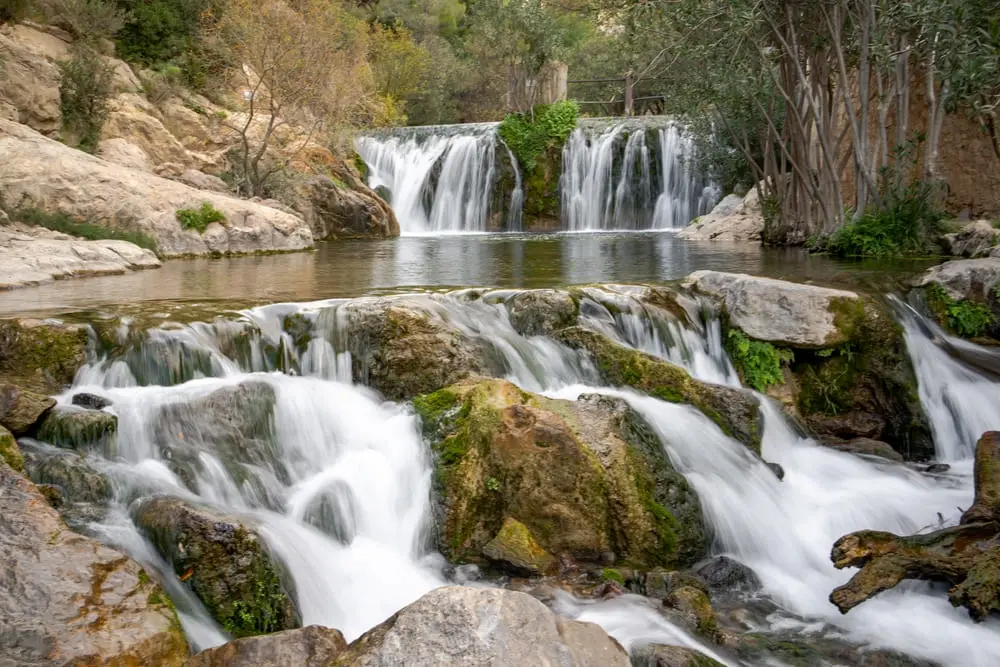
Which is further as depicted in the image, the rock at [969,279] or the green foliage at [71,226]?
the green foliage at [71,226]

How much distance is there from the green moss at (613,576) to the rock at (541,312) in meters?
2.90

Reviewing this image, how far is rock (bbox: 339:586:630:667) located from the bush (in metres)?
17.5

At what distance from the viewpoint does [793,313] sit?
8.27 meters

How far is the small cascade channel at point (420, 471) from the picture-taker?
498cm

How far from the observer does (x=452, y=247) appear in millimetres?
18125

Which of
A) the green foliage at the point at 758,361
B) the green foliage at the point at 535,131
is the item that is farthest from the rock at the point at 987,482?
the green foliage at the point at 535,131

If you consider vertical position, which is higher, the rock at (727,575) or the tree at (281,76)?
the tree at (281,76)

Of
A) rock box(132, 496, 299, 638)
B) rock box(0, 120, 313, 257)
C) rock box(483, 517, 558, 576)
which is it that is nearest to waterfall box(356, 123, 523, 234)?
rock box(0, 120, 313, 257)

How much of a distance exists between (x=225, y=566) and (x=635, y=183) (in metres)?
23.5

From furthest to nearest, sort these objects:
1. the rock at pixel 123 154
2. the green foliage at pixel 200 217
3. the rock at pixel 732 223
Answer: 1. the rock at pixel 732 223
2. the rock at pixel 123 154
3. the green foliage at pixel 200 217

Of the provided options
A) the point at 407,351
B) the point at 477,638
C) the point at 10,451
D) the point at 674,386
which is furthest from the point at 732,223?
the point at 477,638

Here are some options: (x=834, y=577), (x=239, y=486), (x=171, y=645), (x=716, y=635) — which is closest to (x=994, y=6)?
(x=834, y=577)

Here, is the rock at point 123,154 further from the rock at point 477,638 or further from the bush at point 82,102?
the rock at point 477,638

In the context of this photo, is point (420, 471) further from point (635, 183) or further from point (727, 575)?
point (635, 183)
